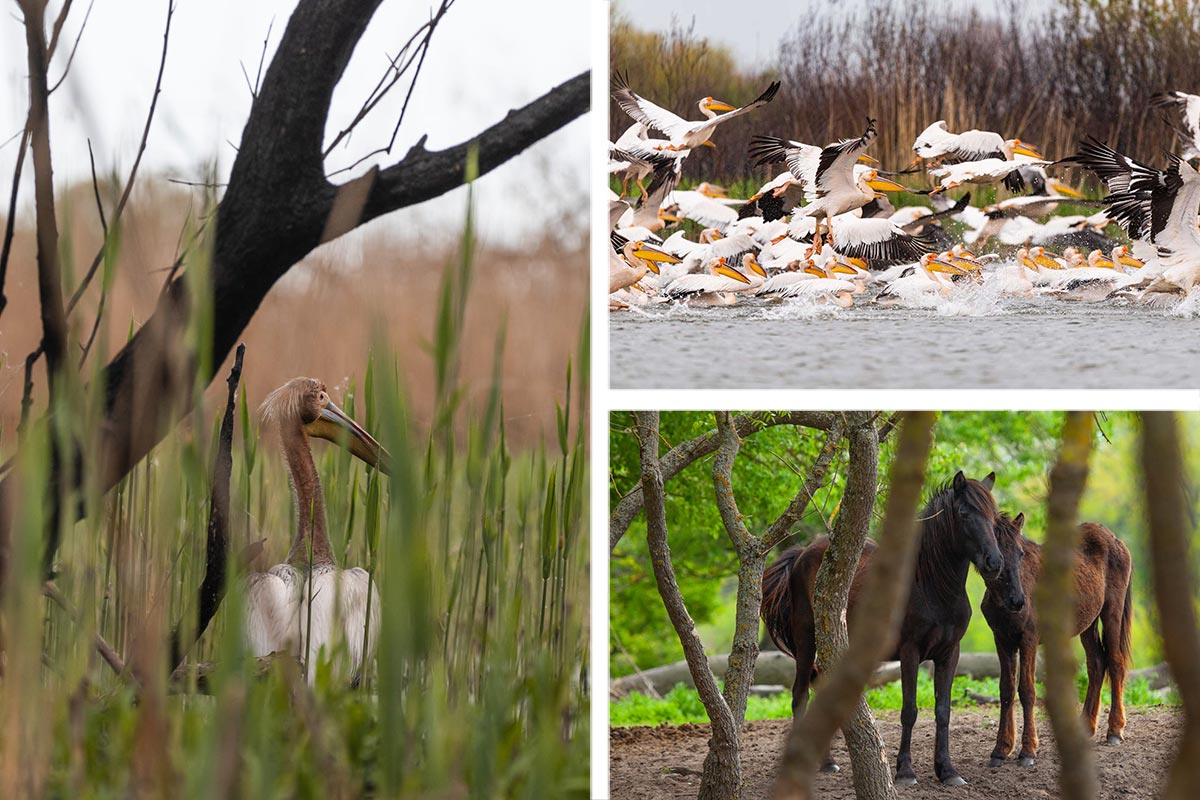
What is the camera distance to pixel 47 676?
1.71m

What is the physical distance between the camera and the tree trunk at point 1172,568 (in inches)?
41.9

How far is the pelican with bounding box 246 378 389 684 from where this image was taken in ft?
5.48

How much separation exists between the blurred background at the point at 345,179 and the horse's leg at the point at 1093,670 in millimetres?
1240

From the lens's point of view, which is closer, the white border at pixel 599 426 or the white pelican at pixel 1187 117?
the white border at pixel 599 426

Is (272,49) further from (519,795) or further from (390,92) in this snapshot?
(519,795)

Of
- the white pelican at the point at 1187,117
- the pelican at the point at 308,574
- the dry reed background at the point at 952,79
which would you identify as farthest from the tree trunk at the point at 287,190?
the white pelican at the point at 1187,117

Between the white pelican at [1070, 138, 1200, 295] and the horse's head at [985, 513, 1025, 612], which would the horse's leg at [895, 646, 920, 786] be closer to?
the horse's head at [985, 513, 1025, 612]

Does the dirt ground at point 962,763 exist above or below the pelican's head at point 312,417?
below

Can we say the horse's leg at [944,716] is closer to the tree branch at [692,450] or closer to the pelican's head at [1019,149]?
the tree branch at [692,450]

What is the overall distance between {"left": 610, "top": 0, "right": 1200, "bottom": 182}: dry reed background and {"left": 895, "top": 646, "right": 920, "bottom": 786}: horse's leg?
3.06ft

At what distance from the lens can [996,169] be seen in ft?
5.94

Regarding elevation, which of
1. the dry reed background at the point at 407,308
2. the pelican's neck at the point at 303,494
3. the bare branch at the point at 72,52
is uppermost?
the bare branch at the point at 72,52

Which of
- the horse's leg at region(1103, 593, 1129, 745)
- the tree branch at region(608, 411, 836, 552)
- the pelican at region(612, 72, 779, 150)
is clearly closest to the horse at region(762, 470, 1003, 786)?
the tree branch at region(608, 411, 836, 552)

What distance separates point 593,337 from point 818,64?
0.62 m
